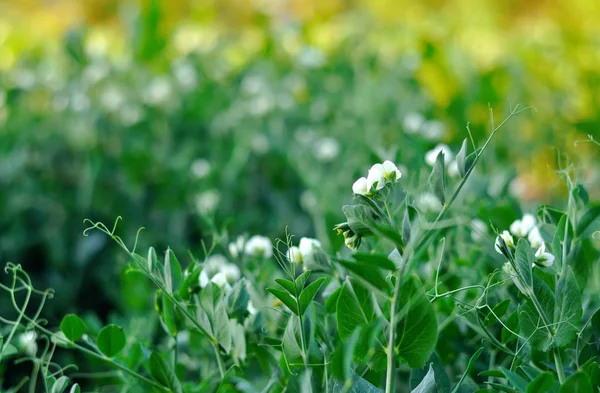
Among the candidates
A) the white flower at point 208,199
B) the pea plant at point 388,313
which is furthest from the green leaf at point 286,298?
the white flower at point 208,199

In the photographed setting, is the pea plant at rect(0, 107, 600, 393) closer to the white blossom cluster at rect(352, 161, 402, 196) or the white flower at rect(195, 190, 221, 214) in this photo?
the white blossom cluster at rect(352, 161, 402, 196)

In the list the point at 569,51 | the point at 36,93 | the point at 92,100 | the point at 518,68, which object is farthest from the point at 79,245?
the point at 569,51

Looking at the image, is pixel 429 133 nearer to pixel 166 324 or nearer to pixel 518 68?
pixel 518 68

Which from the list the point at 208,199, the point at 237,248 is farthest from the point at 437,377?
the point at 208,199

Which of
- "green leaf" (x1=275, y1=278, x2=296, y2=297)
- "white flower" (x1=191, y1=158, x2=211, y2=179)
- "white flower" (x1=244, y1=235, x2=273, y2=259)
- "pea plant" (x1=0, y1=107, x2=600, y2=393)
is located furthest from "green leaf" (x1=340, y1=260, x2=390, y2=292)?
"white flower" (x1=191, y1=158, x2=211, y2=179)

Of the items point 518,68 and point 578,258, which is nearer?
point 578,258

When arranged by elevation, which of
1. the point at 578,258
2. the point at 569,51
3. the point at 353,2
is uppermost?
the point at 578,258

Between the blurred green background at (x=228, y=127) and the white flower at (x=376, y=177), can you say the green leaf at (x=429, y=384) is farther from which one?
the blurred green background at (x=228, y=127)
